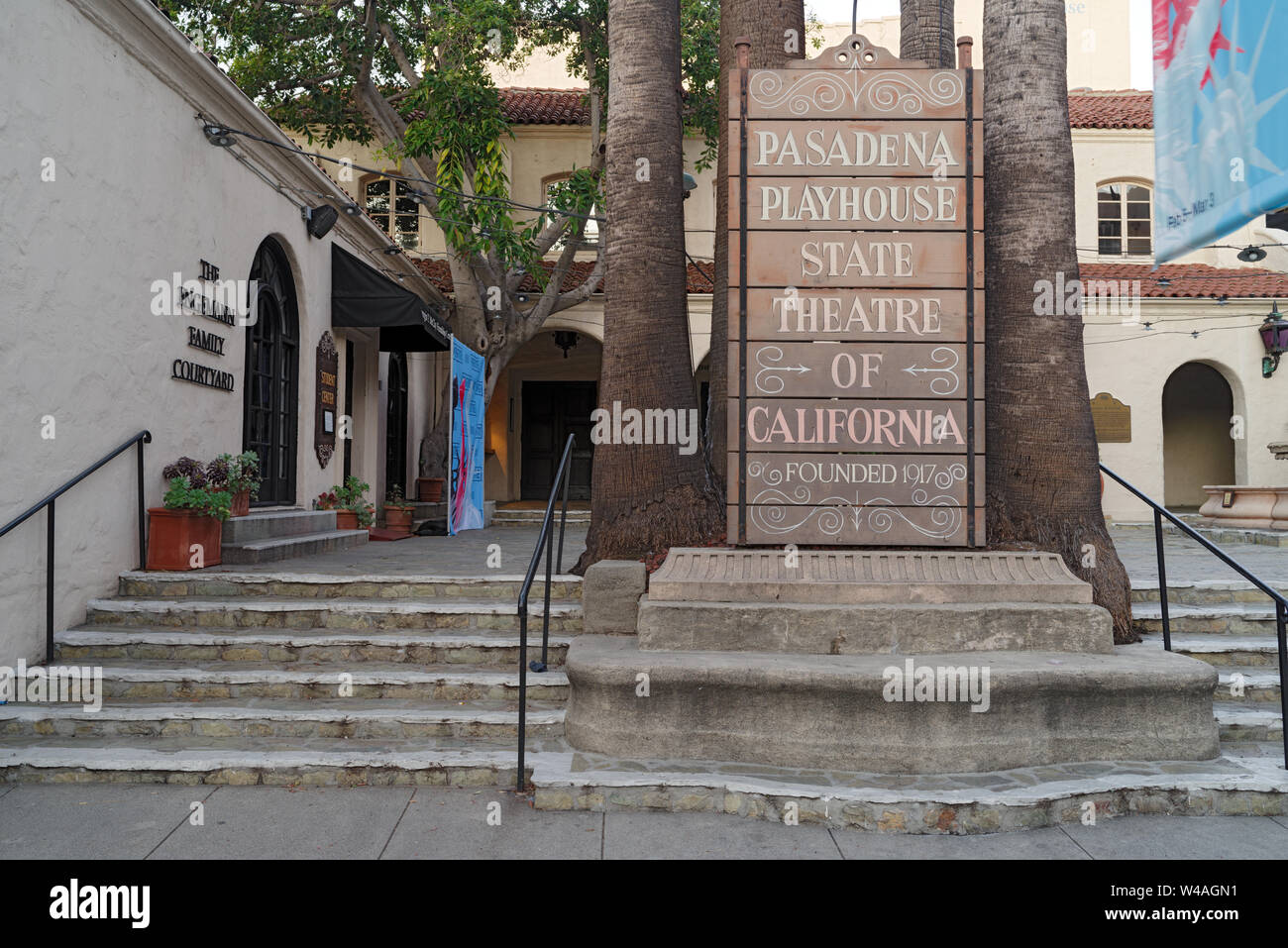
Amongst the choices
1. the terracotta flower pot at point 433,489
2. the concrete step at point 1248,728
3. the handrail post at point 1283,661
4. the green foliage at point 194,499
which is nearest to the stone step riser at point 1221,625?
the concrete step at point 1248,728

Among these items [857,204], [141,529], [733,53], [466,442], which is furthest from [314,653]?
[466,442]

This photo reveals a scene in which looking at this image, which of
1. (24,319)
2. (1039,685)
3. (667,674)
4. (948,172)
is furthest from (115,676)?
(948,172)

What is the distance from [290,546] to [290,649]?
105 inches

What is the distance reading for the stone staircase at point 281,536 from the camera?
23.7 ft

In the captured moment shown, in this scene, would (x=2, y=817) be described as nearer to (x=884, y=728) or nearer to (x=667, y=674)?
(x=667, y=674)

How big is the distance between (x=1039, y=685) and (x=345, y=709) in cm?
363

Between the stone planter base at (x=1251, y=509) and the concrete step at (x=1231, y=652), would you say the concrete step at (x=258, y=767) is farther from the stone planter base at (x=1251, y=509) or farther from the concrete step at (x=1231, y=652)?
the stone planter base at (x=1251, y=509)

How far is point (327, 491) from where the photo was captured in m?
10.3

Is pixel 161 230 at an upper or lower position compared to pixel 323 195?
lower

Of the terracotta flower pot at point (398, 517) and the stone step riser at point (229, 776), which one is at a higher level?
the terracotta flower pot at point (398, 517)

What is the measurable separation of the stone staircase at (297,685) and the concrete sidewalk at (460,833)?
0.51 ft

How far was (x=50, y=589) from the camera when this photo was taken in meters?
5.38

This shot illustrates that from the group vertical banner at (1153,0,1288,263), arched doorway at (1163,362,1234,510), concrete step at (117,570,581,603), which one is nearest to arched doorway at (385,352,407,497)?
concrete step at (117,570,581,603)

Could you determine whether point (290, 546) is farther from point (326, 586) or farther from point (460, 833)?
point (460, 833)
